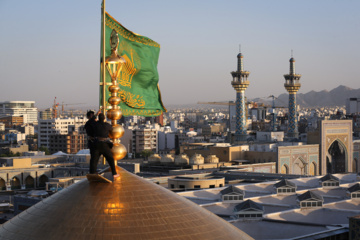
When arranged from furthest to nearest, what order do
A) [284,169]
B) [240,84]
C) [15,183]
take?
[240,84]
[15,183]
[284,169]

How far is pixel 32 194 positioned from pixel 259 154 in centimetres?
2017

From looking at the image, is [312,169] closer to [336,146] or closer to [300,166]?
[300,166]

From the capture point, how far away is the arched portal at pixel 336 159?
163 ft

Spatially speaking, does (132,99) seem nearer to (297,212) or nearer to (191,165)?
(297,212)

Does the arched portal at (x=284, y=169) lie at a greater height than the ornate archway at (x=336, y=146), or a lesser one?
lesser

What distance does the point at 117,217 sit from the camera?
19.3 feet

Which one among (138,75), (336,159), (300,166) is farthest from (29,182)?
(138,75)

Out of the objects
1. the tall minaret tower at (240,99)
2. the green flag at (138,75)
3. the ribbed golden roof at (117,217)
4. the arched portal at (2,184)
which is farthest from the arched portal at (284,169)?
the ribbed golden roof at (117,217)

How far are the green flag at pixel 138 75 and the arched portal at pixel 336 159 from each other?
137 ft

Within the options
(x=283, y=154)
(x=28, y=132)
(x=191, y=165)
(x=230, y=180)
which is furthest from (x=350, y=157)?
(x=28, y=132)

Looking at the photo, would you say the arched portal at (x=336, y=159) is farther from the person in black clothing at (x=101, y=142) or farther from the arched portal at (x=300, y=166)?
the person in black clothing at (x=101, y=142)

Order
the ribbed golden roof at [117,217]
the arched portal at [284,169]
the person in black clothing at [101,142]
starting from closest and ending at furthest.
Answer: the ribbed golden roof at [117,217] < the person in black clothing at [101,142] < the arched portal at [284,169]

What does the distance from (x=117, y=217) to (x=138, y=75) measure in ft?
12.1

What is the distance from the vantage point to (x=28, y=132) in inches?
5212
